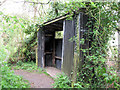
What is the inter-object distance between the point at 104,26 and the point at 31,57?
6.12 meters

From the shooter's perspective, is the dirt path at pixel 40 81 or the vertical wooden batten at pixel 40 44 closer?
the dirt path at pixel 40 81

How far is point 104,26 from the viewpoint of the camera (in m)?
2.86

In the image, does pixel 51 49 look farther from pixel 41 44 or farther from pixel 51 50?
pixel 41 44

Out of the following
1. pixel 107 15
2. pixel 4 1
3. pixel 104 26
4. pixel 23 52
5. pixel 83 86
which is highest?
pixel 4 1

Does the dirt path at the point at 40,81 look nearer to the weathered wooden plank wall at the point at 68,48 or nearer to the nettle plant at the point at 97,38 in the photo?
the weathered wooden plank wall at the point at 68,48

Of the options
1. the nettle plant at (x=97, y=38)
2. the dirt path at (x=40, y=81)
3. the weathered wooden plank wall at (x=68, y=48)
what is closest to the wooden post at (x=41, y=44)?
the dirt path at (x=40, y=81)

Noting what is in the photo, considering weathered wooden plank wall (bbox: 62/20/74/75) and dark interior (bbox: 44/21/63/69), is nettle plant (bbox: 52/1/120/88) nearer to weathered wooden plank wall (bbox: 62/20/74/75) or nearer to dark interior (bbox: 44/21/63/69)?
weathered wooden plank wall (bbox: 62/20/74/75)

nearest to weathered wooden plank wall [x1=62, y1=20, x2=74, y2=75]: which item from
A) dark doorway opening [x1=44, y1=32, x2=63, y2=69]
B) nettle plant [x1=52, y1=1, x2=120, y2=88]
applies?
nettle plant [x1=52, y1=1, x2=120, y2=88]

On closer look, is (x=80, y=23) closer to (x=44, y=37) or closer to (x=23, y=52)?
(x=44, y=37)

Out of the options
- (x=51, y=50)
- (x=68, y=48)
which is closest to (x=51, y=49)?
(x=51, y=50)

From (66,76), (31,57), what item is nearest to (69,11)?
(66,76)

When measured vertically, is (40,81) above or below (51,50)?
below

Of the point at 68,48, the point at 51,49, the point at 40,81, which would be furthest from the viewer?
the point at 51,49

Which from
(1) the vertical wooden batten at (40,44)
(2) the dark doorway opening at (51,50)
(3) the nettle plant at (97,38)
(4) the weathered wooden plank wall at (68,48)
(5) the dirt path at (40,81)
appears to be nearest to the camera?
(3) the nettle plant at (97,38)
